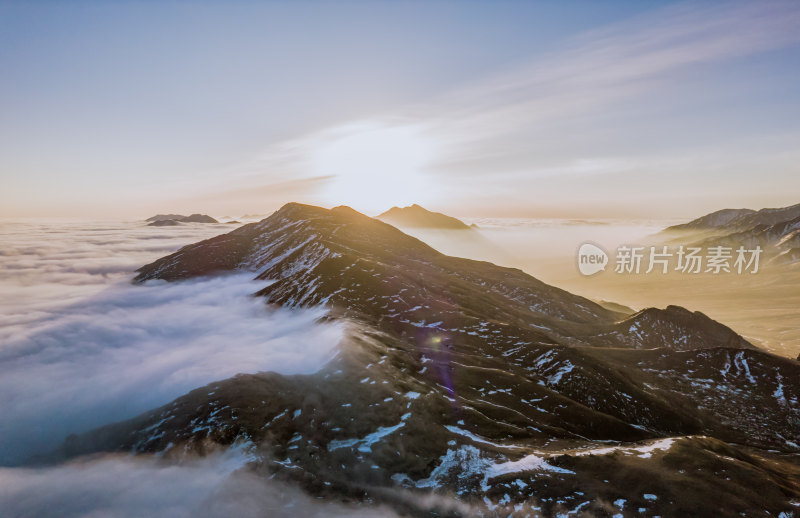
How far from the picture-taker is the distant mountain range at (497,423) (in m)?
60.8

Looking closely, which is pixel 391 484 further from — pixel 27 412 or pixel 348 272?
pixel 27 412

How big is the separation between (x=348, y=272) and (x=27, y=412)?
115412mm

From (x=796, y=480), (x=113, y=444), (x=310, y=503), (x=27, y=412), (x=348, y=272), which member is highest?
(x=348, y=272)

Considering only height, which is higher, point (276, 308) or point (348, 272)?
point (348, 272)

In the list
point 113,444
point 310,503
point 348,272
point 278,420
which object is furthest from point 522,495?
point 348,272

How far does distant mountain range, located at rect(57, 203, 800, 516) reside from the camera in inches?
2395

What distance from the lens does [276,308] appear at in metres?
169

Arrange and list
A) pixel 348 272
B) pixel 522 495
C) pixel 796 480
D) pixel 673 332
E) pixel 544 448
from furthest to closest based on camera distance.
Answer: pixel 673 332, pixel 348 272, pixel 544 448, pixel 796 480, pixel 522 495

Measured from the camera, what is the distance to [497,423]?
82.6 meters

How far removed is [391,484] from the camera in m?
68.1

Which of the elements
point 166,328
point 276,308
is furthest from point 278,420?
point 166,328

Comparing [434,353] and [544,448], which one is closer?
[544,448]

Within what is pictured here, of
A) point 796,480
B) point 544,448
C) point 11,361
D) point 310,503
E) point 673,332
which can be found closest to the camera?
point 310,503

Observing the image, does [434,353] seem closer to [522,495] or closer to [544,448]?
[544,448]
